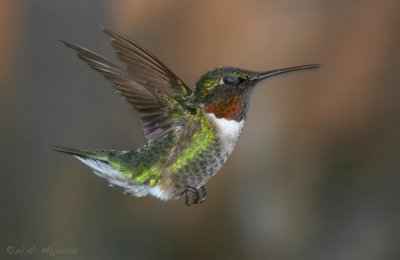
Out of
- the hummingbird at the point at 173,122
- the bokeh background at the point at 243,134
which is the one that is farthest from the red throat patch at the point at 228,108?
the bokeh background at the point at 243,134

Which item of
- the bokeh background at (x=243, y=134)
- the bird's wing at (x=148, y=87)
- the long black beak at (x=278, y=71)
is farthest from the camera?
the bokeh background at (x=243, y=134)

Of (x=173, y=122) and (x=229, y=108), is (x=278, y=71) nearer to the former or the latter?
(x=229, y=108)

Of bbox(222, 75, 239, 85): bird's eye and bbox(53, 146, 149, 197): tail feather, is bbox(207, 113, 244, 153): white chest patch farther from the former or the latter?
bbox(53, 146, 149, 197): tail feather

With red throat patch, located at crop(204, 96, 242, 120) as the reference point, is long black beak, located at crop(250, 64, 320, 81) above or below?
above

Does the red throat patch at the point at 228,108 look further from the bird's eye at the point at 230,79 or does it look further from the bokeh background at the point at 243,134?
the bokeh background at the point at 243,134

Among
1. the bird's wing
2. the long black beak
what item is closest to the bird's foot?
the bird's wing

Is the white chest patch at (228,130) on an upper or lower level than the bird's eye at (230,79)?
lower

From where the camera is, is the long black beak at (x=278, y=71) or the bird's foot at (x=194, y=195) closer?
the long black beak at (x=278, y=71)
